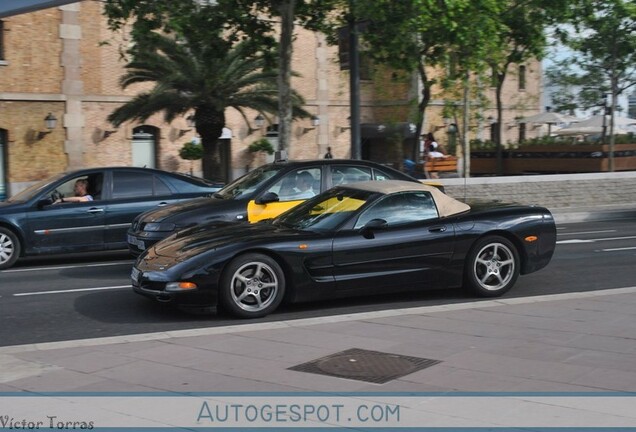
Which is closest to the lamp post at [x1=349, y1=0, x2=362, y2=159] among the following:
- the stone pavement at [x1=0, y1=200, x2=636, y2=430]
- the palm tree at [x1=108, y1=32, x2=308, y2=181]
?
the palm tree at [x1=108, y1=32, x2=308, y2=181]

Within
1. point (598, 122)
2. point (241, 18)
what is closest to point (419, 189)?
point (241, 18)

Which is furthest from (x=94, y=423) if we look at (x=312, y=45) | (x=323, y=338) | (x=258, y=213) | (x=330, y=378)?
(x=312, y=45)

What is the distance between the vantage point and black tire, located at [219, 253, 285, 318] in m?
9.06

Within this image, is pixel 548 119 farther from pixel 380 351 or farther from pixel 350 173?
pixel 380 351

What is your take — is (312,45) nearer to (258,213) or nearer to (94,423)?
(258,213)

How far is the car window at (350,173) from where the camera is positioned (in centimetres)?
1283

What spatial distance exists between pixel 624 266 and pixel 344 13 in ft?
43.5

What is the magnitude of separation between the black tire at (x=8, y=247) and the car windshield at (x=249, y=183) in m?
3.30

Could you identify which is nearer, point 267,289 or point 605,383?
point 605,383

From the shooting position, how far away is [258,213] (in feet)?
39.9

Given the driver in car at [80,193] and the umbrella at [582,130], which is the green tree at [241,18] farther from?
the umbrella at [582,130]

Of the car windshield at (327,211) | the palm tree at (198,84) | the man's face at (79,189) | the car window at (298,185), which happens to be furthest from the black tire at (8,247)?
the palm tree at (198,84)

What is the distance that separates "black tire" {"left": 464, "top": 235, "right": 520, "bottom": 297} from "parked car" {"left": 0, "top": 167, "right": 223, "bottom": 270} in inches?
228

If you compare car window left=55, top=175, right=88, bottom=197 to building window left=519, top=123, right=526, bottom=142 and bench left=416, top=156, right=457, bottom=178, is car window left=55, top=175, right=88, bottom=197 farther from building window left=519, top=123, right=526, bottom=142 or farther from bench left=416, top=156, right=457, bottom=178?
building window left=519, top=123, right=526, bottom=142
